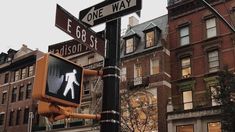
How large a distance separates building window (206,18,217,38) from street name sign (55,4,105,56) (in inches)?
1166

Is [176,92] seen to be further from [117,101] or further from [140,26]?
[117,101]

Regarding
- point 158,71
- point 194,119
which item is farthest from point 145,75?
point 194,119

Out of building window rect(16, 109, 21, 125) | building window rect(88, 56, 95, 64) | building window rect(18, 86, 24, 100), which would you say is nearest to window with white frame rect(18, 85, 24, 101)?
building window rect(18, 86, 24, 100)

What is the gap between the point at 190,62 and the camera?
34.7 metres

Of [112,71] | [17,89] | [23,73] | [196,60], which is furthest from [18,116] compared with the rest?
[112,71]

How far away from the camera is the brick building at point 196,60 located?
31344 millimetres

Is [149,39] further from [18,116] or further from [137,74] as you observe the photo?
[18,116]

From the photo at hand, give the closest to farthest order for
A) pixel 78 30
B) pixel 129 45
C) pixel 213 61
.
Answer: pixel 78 30
pixel 213 61
pixel 129 45

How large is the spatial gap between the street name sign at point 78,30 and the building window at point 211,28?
97.1 ft

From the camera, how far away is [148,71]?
120 ft

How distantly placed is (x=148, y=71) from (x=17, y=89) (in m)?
22.3

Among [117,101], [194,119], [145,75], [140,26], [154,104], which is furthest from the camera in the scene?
[140,26]

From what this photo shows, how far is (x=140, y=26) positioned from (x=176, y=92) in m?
10.9

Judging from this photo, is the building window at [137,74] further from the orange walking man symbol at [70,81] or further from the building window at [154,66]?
the orange walking man symbol at [70,81]
